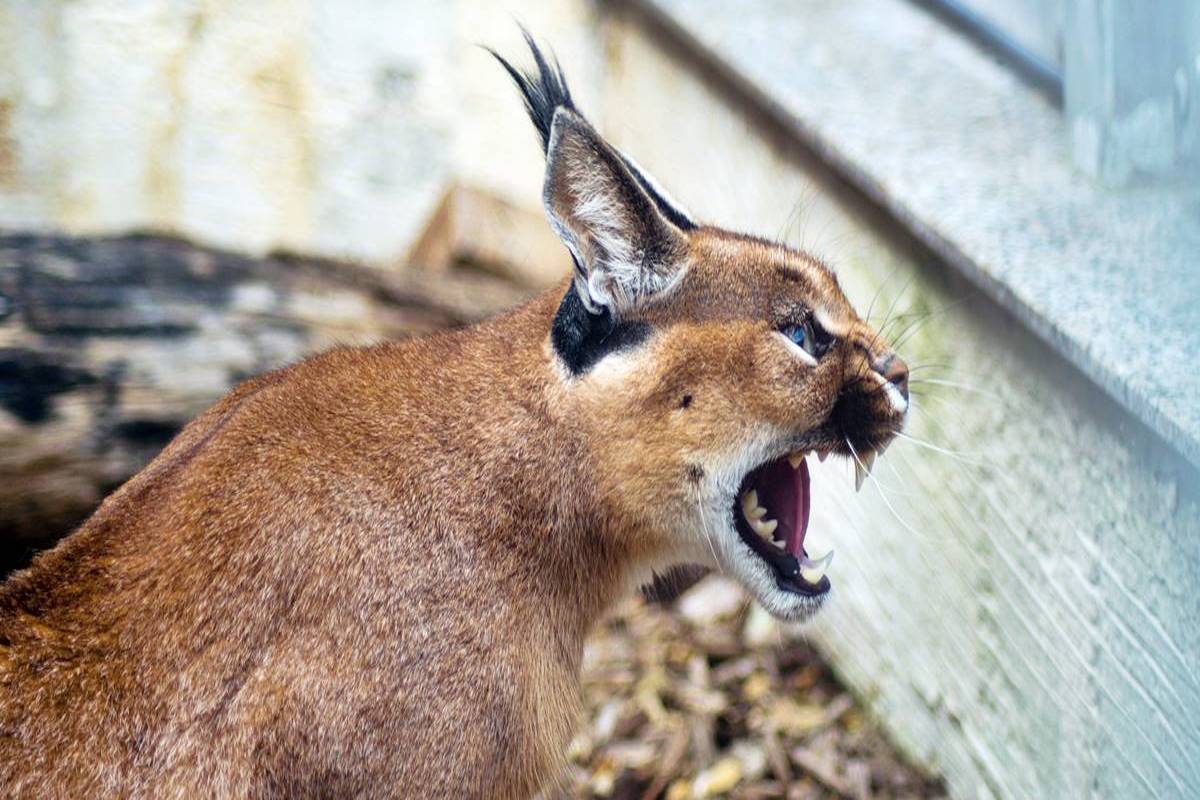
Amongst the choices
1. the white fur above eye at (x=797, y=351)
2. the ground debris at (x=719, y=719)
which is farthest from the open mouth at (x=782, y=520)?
the ground debris at (x=719, y=719)

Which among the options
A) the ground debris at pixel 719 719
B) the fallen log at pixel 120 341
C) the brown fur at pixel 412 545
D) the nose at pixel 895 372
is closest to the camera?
the brown fur at pixel 412 545

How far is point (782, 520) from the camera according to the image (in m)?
3.54

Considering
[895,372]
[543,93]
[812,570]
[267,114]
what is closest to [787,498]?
[812,570]

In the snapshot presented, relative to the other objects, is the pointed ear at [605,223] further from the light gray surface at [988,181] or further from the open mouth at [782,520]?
the light gray surface at [988,181]

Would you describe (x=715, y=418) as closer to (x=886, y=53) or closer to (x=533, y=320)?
(x=533, y=320)

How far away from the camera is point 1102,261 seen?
373 cm

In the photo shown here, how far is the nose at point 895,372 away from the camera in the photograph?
10.9 feet

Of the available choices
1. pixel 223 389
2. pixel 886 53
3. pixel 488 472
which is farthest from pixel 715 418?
pixel 886 53

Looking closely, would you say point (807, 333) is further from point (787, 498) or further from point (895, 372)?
point (787, 498)

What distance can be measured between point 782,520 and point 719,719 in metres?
1.36

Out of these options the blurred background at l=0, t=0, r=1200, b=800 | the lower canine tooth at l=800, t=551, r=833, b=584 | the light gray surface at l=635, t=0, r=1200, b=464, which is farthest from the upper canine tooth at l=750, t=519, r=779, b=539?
the light gray surface at l=635, t=0, r=1200, b=464

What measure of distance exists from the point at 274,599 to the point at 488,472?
1.87 feet

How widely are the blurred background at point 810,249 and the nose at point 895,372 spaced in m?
0.42

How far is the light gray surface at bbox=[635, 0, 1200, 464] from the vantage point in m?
3.35
